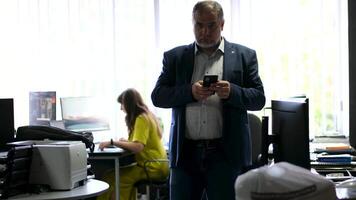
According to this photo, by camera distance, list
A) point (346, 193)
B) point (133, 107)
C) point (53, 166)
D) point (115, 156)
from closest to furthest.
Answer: point (346, 193)
point (53, 166)
point (115, 156)
point (133, 107)

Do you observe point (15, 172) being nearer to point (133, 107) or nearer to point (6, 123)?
point (6, 123)

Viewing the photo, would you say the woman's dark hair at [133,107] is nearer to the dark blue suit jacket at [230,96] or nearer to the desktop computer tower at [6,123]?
the desktop computer tower at [6,123]

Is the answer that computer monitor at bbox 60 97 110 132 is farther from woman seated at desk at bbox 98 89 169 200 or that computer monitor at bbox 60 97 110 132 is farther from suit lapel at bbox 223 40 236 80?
suit lapel at bbox 223 40 236 80

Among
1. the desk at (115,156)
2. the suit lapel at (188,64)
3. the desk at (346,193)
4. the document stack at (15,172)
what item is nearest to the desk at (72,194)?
the document stack at (15,172)

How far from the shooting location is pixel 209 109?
92.4 inches

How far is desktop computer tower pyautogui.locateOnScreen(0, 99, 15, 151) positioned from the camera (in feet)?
10.2

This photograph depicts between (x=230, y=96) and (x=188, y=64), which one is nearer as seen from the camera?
(x=230, y=96)

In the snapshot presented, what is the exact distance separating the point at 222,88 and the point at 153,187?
2.43 m

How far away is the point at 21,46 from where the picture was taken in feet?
17.0

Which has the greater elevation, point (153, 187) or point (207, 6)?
point (207, 6)

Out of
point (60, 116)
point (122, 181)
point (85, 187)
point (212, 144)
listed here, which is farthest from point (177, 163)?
point (60, 116)

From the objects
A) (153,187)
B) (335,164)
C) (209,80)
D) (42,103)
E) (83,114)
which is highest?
(209,80)

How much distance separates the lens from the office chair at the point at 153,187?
14.4ft

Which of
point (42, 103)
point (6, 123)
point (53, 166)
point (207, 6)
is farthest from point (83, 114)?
point (207, 6)
